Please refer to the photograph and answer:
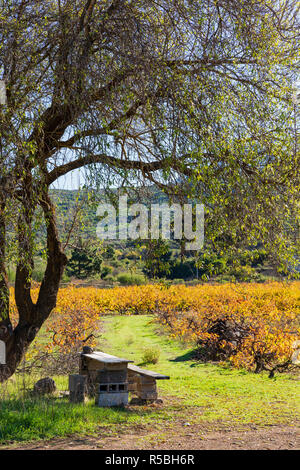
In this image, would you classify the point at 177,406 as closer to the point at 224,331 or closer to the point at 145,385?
the point at 145,385

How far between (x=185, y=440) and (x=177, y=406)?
177 centimetres

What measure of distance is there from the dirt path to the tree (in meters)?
1.87

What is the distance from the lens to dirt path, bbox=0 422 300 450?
4.99 m

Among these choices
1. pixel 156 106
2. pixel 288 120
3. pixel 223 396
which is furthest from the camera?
pixel 223 396

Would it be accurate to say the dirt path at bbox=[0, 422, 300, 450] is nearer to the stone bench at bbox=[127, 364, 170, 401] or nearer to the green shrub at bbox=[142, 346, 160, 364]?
the stone bench at bbox=[127, 364, 170, 401]

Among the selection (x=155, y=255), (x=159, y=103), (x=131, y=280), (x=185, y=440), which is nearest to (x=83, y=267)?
(x=131, y=280)

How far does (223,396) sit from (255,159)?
368 cm

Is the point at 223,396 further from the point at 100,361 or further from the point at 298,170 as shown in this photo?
the point at 298,170

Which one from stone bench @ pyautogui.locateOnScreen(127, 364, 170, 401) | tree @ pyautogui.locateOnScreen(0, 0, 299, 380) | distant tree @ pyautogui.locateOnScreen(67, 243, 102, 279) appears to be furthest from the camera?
distant tree @ pyautogui.locateOnScreen(67, 243, 102, 279)

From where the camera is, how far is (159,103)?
6141 millimetres

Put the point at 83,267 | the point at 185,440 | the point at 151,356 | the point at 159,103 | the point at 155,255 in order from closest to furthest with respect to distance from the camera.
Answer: the point at 185,440 → the point at 159,103 → the point at 155,255 → the point at 151,356 → the point at 83,267

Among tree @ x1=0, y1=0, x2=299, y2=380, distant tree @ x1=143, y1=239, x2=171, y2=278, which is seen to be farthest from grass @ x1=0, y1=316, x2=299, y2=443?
distant tree @ x1=143, y1=239, x2=171, y2=278

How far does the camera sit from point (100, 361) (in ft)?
21.8
